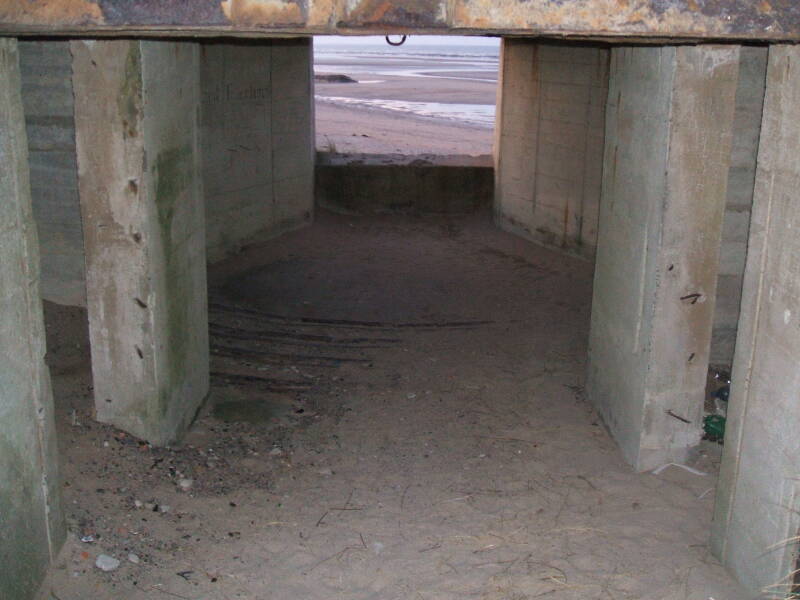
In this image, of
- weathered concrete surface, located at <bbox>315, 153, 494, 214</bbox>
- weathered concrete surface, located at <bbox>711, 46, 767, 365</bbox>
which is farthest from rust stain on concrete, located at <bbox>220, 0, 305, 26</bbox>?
weathered concrete surface, located at <bbox>315, 153, 494, 214</bbox>

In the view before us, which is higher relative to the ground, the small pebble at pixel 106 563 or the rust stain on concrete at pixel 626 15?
the rust stain on concrete at pixel 626 15

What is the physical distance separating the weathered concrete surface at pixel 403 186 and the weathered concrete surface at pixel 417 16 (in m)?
10.6

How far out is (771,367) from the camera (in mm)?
3992

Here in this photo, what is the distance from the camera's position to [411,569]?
4629mm

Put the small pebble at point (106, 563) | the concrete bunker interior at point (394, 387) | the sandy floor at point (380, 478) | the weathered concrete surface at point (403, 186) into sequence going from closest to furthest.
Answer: the concrete bunker interior at point (394, 387), the small pebble at point (106, 563), the sandy floor at point (380, 478), the weathered concrete surface at point (403, 186)

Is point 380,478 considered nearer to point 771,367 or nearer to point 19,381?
point 19,381

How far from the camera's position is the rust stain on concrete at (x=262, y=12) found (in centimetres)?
279

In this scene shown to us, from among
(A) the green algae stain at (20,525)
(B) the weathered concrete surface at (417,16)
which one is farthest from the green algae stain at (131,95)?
(B) the weathered concrete surface at (417,16)

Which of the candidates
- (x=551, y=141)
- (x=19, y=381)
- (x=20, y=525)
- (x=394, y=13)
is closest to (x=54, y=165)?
(x=19, y=381)

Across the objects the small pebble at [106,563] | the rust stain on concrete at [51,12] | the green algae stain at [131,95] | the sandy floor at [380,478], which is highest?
the rust stain on concrete at [51,12]

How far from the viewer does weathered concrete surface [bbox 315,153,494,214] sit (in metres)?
13.5

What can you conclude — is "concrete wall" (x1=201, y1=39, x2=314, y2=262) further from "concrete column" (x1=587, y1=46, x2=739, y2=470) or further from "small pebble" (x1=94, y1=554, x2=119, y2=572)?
"small pebble" (x1=94, y1=554, x2=119, y2=572)

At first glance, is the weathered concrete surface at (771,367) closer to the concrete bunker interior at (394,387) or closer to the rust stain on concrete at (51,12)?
the concrete bunker interior at (394,387)

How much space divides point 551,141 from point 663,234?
640 cm
